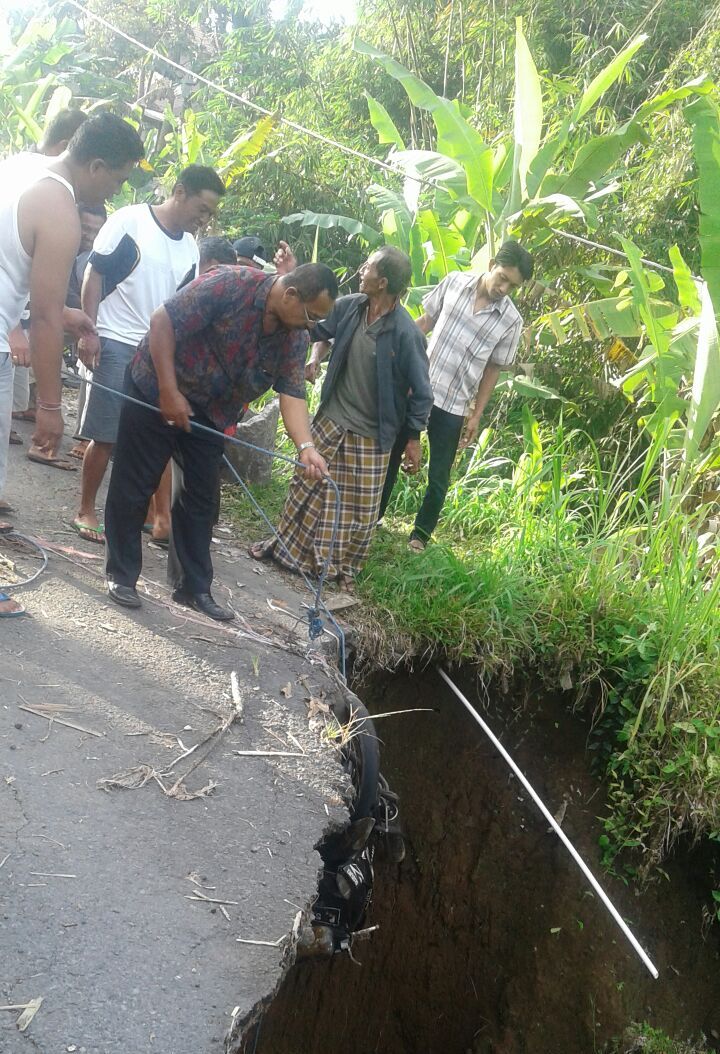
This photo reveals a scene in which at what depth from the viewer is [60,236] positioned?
3.30 m

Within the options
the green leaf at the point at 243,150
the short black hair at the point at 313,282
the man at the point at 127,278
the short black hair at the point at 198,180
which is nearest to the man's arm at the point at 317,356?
the man at the point at 127,278

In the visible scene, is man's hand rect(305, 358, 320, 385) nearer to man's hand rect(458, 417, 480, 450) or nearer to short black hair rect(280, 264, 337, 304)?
man's hand rect(458, 417, 480, 450)

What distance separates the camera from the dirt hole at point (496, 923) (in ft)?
17.0

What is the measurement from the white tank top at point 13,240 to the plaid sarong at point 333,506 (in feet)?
6.78

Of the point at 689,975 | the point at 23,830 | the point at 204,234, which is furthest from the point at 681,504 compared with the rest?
the point at 204,234

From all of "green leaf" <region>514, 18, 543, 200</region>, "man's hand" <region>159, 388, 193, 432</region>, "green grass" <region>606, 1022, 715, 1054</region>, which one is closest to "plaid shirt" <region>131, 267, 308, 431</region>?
"man's hand" <region>159, 388, 193, 432</region>

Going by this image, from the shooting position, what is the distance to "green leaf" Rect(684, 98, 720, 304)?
5.30m

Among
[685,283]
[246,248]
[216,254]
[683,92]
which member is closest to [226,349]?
[216,254]

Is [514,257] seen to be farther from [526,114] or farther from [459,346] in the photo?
[526,114]

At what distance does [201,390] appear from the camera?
3.99 m

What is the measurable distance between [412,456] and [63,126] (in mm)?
2560

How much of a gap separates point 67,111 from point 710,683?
4.54m

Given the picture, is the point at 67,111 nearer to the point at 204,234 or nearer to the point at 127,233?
the point at 127,233

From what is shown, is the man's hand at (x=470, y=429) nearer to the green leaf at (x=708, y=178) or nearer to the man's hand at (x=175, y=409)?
the green leaf at (x=708, y=178)
